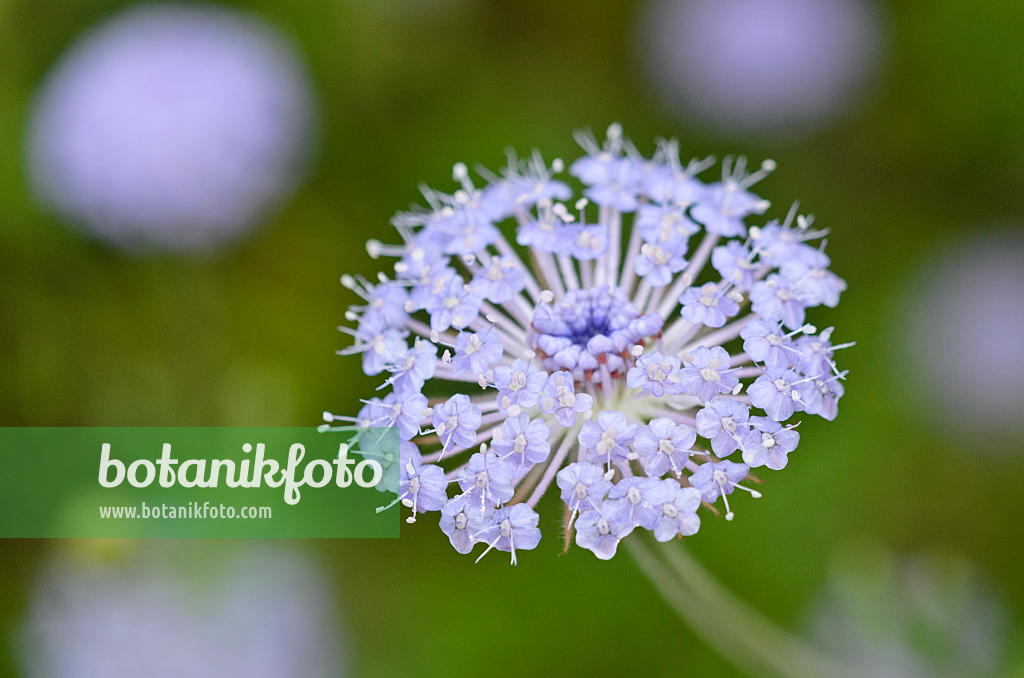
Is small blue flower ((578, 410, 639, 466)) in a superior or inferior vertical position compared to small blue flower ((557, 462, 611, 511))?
superior

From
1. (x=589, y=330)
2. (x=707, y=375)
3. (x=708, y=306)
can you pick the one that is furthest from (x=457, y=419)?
(x=708, y=306)

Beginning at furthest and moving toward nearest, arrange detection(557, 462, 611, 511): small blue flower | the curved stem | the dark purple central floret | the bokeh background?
1. the bokeh background
2. the curved stem
3. the dark purple central floret
4. detection(557, 462, 611, 511): small blue flower

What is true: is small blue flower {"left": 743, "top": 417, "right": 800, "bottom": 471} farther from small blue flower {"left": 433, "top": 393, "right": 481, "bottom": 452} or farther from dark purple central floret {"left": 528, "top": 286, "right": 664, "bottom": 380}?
small blue flower {"left": 433, "top": 393, "right": 481, "bottom": 452}

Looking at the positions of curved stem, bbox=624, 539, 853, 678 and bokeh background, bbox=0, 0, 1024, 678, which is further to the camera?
bokeh background, bbox=0, 0, 1024, 678

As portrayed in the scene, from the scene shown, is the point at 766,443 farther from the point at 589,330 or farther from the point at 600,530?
the point at 589,330

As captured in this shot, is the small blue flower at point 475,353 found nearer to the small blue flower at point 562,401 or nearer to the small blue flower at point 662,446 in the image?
the small blue flower at point 562,401

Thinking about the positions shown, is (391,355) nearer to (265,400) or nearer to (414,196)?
(265,400)

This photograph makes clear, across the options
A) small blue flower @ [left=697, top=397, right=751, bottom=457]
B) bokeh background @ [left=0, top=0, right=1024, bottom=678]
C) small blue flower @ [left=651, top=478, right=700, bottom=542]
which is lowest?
small blue flower @ [left=651, top=478, right=700, bottom=542]

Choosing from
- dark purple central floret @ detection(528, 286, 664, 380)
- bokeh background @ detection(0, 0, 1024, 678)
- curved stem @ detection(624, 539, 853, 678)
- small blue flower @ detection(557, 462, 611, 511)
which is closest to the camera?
small blue flower @ detection(557, 462, 611, 511)

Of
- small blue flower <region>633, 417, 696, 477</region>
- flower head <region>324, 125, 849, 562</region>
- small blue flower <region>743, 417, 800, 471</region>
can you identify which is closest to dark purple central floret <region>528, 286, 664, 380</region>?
flower head <region>324, 125, 849, 562</region>
